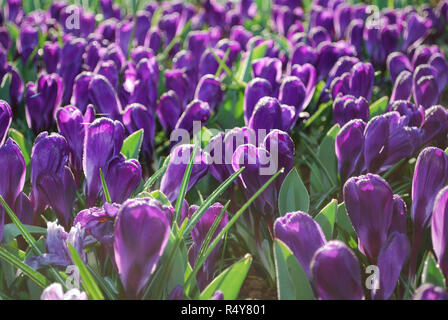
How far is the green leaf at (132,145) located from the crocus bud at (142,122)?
0.32 feet

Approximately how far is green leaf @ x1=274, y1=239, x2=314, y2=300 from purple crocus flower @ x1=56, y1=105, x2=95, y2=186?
0.68 meters

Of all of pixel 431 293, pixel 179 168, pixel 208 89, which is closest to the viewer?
pixel 431 293

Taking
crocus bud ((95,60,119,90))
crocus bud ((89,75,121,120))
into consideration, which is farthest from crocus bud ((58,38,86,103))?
crocus bud ((89,75,121,120))

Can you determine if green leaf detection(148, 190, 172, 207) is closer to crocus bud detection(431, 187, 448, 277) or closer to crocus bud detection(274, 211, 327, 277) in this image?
crocus bud detection(274, 211, 327, 277)

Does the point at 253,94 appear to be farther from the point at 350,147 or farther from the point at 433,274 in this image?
the point at 433,274

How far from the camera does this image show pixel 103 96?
1.79 meters

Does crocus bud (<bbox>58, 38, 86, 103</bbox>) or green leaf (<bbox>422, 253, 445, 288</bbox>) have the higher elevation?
crocus bud (<bbox>58, 38, 86, 103</bbox>)

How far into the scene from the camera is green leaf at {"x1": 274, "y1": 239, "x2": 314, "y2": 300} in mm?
1027

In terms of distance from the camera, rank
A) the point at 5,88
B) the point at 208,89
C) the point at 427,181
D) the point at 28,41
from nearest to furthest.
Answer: the point at 427,181, the point at 208,89, the point at 5,88, the point at 28,41

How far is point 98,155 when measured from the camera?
1334 millimetres

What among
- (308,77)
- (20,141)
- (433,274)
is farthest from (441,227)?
(20,141)

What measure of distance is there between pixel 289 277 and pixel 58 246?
0.45 m
